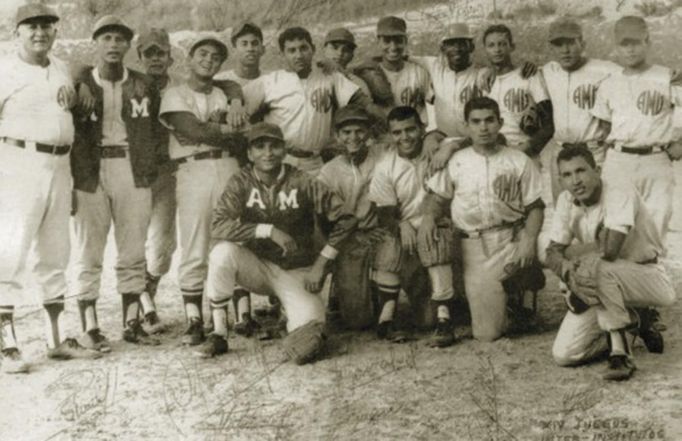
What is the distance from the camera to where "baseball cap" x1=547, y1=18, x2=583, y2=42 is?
499cm

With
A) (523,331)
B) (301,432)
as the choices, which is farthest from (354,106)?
(301,432)

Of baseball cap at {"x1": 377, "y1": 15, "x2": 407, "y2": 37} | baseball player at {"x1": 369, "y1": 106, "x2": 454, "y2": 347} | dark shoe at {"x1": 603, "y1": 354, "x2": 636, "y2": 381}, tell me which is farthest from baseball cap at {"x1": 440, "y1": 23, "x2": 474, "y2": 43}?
dark shoe at {"x1": 603, "y1": 354, "x2": 636, "y2": 381}

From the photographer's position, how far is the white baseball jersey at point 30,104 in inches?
168

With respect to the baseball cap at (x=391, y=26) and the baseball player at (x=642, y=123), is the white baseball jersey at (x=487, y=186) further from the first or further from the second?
the baseball cap at (x=391, y=26)

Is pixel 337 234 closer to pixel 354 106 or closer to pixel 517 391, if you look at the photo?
pixel 354 106

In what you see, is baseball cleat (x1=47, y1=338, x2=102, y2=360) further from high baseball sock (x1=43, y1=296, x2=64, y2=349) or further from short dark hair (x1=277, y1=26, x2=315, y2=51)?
short dark hair (x1=277, y1=26, x2=315, y2=51)

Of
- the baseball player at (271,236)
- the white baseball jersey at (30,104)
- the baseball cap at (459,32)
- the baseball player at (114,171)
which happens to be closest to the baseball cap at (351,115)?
the baseball player at (271,236)

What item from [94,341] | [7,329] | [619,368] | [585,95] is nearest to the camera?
[619,368]

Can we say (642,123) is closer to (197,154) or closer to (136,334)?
(197,154)

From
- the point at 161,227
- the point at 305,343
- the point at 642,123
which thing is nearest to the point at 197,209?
the point at 161,227

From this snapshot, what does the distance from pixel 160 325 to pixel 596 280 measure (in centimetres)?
264

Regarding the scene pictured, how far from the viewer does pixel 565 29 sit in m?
4.99

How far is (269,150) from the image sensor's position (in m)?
4.62

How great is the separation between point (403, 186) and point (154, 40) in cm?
184
